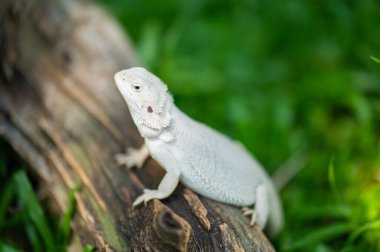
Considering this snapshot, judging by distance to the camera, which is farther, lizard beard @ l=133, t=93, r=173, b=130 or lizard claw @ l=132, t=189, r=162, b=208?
lizard beard @ l=133, t=93, r=173, b=130

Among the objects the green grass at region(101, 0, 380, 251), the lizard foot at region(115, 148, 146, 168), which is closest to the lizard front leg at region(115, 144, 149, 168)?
the lizard foot at region(115, 148, 146, 168)

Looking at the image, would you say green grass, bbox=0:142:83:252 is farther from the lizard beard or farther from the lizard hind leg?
the lizard hind leg

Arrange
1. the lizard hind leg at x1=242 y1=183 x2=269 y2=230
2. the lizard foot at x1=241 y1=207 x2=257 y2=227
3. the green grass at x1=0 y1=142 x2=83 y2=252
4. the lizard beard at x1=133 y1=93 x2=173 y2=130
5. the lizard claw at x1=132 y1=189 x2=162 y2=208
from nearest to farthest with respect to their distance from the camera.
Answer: the lizard claw at x1=132 y1=189 x2=162 y2=208 → the lizard beard at x1=133 y1=93 x2=173 y2=130 → the lizard foot at x1=241 y1=207 x2=257 y2=227 → the lizard hind leg at x1=242 y1=183 x2=269 y2=230 → the green grass at x1=0 y1=142 x2=83 y2=252

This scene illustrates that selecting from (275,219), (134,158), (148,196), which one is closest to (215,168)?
(148,196)

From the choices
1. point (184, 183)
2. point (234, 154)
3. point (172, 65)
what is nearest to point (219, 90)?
point (172, 65)

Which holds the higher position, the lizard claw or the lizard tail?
the lizard claw

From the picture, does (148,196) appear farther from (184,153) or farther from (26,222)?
(26,222)

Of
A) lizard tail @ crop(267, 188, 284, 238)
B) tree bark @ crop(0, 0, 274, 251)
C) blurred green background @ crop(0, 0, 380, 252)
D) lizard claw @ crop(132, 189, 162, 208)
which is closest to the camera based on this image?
tree bark @ crop(0, 0, 274, 251)

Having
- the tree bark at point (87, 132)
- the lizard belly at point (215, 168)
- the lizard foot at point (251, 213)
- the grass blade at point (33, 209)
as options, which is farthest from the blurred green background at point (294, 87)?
the grass blade at point (33, 209)
